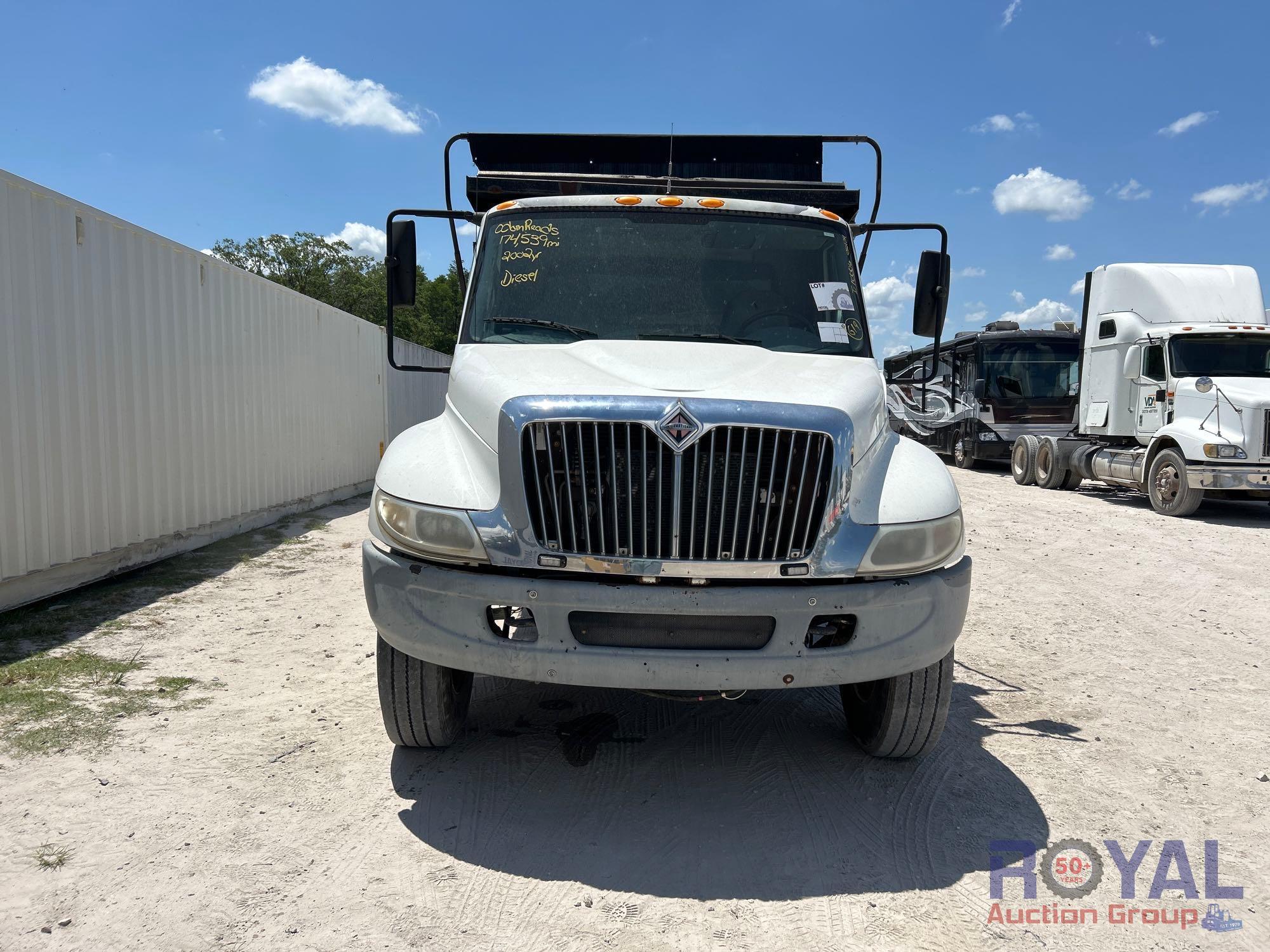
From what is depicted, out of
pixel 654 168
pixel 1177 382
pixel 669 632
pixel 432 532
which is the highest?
pixel 654 168

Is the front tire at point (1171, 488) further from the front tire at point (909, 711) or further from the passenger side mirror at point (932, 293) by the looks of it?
the front tire at point (909, 711)

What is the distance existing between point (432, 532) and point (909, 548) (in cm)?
172

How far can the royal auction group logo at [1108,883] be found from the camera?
266 cm

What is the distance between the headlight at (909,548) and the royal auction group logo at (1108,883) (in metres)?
1.05

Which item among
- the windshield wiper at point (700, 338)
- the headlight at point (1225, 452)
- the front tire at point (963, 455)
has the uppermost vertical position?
the windshield wiper at point (700, 338)

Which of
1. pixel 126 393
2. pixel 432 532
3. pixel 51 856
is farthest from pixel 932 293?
pixel 126 393

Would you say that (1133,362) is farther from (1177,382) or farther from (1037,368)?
(1037,368)

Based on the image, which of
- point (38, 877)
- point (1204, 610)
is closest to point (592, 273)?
point (38, 877)

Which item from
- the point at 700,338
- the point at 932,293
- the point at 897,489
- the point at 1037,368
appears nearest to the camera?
the point at 897,489

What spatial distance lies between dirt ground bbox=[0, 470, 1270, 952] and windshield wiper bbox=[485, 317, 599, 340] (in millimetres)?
1860

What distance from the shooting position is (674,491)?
9.64 ft

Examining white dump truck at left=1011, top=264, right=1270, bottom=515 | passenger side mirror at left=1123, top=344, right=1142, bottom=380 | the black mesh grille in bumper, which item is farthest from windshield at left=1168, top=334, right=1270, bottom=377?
the black mesh grille in bumper

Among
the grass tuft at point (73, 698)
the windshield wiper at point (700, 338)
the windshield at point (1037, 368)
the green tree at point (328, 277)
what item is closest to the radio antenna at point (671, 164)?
the windshield wiper at point (700, 338)

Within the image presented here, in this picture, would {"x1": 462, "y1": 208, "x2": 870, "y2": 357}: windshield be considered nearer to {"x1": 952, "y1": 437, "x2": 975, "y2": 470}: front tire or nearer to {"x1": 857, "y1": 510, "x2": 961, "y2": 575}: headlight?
{"x1": 857, "y1": 510, "x2": 961, "y2": 575}: headlight
